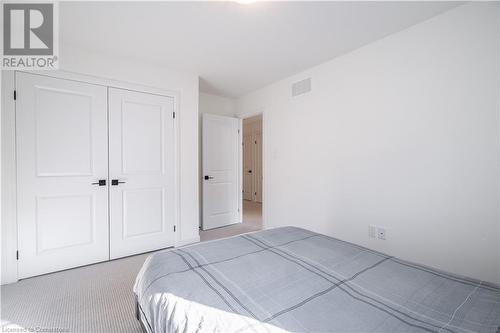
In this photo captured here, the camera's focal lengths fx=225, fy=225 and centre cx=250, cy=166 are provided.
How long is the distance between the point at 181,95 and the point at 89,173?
146cm

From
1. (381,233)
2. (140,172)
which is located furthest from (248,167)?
(381,233)

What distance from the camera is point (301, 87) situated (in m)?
3.10

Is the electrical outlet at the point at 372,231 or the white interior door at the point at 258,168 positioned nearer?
the electrical outlet at the point at 372,231

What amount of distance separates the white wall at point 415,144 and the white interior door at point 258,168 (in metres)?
3.26

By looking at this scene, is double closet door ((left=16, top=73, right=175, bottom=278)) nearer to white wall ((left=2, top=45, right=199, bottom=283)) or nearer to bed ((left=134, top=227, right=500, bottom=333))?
white wall ((left=2, top=45, right=199, bottom=283))

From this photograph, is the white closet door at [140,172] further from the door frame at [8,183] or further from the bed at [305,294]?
the bed at [305,294]

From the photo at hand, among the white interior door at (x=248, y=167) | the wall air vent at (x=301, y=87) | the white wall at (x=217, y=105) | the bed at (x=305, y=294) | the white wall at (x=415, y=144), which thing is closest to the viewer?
the bed at (x=305, y=294)

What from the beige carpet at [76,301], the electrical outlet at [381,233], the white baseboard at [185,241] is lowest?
the beige carpet at [76,301]

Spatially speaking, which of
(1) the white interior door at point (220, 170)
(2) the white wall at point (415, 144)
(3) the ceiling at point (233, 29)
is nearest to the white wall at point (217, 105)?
(1) the white interior door at point (220, 170)

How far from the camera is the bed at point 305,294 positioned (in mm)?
812

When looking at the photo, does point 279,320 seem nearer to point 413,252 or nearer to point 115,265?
point 413,252

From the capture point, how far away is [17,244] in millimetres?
2152

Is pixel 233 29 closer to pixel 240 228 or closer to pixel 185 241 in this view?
pixel 185 241

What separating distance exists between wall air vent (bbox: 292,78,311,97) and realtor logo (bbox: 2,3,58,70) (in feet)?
8.58
